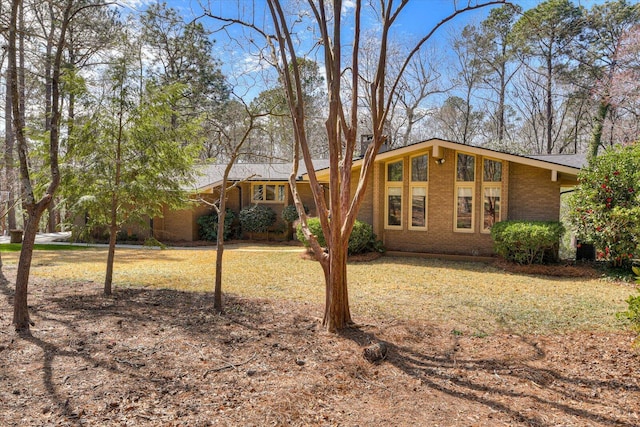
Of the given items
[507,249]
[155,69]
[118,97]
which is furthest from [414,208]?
[155,69]

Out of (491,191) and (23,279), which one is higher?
(491,191)

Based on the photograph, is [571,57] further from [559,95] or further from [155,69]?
[155,69]

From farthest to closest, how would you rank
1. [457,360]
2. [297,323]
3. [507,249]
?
[507,249]
[297,323]
[457,360]

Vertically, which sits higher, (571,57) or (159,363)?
(571,57)

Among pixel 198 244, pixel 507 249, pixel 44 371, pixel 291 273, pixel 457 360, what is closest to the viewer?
pixel 44 371

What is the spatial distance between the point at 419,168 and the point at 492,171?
207 cm

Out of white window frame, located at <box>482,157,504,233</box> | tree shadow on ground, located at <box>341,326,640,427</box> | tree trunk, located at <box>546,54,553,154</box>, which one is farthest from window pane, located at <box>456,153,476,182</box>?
tree trunk, located at <box>546,54,553,154</box>

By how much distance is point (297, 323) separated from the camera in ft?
17.7

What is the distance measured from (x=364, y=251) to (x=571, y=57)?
16720mm

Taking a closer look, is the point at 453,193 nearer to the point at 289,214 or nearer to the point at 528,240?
the point at 528,240

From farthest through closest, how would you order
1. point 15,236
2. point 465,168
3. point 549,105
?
point 549,105 < point 15,236 < point 465,168

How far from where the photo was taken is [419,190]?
12086mm

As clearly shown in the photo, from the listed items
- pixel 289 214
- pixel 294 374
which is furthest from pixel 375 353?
pixel 289 214

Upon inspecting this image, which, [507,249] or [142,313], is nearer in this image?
[142,313]
